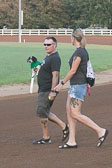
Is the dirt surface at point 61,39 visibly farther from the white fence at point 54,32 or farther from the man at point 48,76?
the man at point 48,76

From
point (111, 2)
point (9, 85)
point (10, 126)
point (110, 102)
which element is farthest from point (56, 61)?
point (111, 2)

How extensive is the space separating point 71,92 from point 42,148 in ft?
3.51

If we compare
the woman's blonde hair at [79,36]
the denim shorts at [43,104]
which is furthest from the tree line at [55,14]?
the woman's blonde hair at [79,36]

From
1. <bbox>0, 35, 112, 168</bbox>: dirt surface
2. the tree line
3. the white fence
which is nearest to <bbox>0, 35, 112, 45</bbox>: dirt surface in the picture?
the white fence

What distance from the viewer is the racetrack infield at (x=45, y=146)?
25.3ft

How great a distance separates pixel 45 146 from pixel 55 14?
3488 inches

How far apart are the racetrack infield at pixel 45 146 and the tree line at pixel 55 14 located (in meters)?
80.3

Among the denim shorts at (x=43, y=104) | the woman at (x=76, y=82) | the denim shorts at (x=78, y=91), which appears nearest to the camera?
the woman at (x=76, y=82)

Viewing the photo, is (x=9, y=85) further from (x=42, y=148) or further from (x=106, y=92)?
(x=42, y=148)

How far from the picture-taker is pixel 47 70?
8.83 meters

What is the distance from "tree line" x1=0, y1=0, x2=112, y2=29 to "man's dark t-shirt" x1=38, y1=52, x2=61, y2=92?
281 feet

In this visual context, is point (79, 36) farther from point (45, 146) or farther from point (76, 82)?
point (45, 146)

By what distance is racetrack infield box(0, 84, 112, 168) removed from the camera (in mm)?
7699

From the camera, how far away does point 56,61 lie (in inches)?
345
